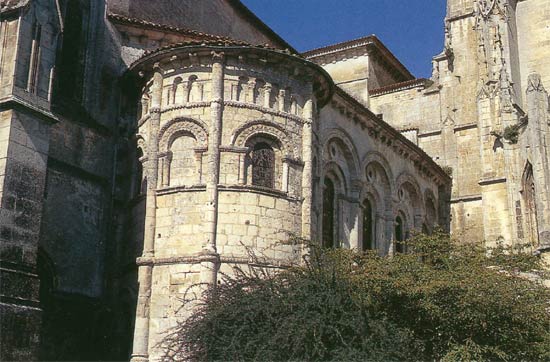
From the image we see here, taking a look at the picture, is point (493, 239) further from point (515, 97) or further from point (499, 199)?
point (515, 97)

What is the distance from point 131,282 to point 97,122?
3.88m

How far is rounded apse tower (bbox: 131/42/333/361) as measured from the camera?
15.9 metres

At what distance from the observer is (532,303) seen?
13.8 metres

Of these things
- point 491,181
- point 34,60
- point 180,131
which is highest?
point 491,181

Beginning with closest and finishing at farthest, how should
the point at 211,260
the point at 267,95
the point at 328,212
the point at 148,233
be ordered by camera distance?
the point at 211,260 → the point at 148,233 → the point at 267,95 → the point at 328,212

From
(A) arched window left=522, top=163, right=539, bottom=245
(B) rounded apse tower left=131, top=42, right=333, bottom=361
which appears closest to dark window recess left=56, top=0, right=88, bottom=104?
(B) rounded apse tower left=131, top=42, right=333, bottom=361

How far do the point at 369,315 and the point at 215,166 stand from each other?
5.33 metres

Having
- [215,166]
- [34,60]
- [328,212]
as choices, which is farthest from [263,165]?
[34,60]

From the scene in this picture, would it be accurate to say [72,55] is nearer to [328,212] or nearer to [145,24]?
[145,24]

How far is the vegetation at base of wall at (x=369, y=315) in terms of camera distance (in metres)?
11.8

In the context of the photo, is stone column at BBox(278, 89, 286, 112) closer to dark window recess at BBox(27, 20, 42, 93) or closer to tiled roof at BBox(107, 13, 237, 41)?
tiled roof at BBox(107, 13, 237, 41)

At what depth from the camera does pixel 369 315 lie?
1260 centimetres

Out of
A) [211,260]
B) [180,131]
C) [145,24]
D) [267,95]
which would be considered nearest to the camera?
[211,260]

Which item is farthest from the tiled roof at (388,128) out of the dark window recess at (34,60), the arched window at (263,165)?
the dark window recess at (34,60)
